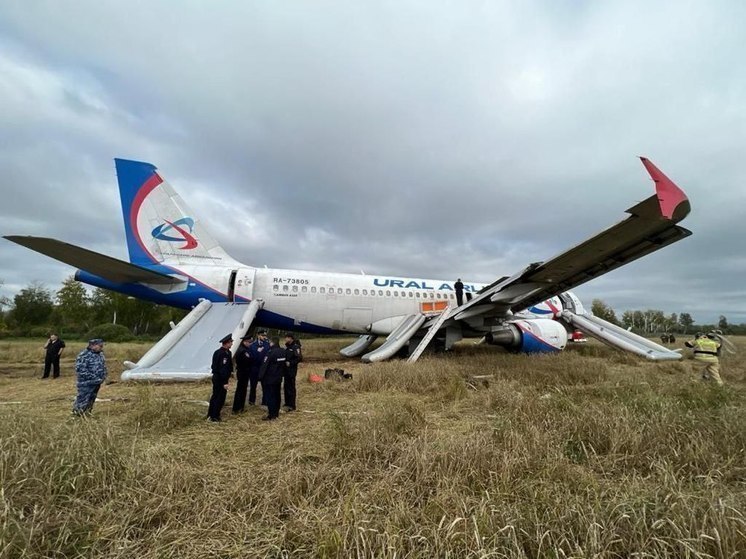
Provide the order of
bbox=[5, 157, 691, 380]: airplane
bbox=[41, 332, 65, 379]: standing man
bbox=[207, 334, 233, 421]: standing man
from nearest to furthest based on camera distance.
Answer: bbox=[207, 334, 233, 421]: standing man → bbox=[5, 157, 691, 380]: airplane → bbox=[41, 332, 65, 379]: standing man

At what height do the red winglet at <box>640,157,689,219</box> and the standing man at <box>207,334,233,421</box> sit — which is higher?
the red winglet at <box>640,157,689,219</box>

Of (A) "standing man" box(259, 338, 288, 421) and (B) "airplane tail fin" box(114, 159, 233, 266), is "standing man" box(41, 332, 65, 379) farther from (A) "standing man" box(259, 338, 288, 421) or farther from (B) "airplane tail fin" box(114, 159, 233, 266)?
(A) "standing man" box(259, 338, 288, 421)

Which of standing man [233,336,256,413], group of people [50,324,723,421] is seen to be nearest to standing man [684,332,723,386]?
group of people [50,324,723,421]

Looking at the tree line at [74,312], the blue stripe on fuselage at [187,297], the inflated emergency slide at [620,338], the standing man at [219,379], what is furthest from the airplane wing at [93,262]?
the tree line at [74,312]

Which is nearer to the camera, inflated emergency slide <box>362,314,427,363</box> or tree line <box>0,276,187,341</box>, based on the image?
inflated emergency slide <box>362,314,427,363</box>

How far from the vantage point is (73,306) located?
49.3 meters

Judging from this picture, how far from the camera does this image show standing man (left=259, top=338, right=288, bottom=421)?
621 cm

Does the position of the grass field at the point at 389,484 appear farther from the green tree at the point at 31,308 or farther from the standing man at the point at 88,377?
the green tree at the point at 31,308

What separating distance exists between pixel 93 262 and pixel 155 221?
3390 mm

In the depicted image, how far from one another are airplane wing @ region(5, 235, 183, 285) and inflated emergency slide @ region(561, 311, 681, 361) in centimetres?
1550

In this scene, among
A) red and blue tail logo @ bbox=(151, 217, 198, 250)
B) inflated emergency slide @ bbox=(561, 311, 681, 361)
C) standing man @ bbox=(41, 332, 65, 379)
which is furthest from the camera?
red and blue tail logo @ bbox=(151, 217, 198, 250)

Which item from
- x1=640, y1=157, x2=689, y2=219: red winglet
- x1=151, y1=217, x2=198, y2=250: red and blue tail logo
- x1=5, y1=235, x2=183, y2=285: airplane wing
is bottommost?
x1=5, y1=235, x2=183, y2=285: airplane wing

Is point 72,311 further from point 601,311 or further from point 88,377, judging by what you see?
point 601,311

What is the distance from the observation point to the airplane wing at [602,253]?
689 cm
